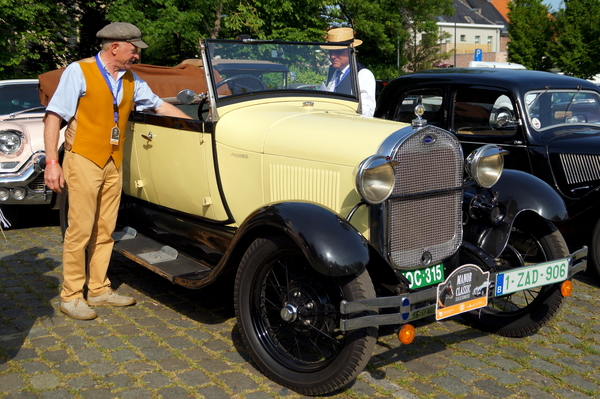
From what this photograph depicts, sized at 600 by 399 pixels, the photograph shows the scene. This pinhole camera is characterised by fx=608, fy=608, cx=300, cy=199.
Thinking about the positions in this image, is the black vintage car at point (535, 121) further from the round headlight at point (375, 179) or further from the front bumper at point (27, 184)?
the front bumper at point (27, 184)

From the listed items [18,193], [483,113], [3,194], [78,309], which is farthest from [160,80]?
[483,113]

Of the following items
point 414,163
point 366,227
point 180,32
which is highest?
point 180,32

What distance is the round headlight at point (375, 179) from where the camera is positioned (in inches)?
115

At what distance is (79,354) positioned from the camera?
351 centimetres

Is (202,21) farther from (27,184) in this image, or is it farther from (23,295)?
(23,295)

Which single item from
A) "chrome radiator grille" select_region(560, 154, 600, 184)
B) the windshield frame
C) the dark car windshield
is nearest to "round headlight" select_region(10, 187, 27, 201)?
the dark car windshield

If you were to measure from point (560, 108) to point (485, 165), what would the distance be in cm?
268

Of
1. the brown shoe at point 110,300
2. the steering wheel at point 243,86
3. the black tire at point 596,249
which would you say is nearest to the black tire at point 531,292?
the black tire at point 596,249

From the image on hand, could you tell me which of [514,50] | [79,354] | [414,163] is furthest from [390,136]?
[514,50]

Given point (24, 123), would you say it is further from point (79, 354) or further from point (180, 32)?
point (180, 32)

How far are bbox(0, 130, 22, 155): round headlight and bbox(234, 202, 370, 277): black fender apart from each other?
429 cm

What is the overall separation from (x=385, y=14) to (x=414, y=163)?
26679 mm

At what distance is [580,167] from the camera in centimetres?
518

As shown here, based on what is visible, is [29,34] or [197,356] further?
[29,34]
